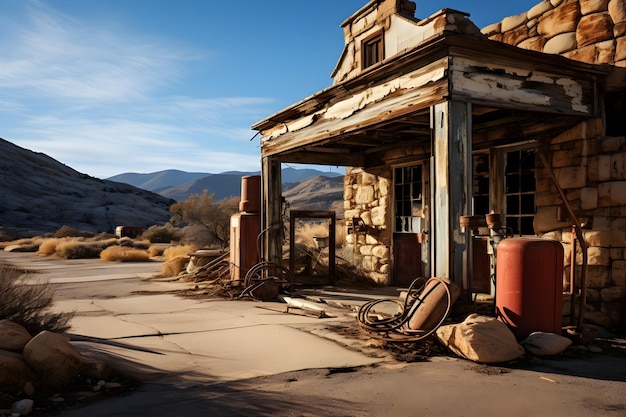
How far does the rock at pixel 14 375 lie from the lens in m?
3.57

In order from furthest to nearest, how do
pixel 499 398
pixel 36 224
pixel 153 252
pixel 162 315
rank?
pixel 36 224 < pixel 153 252 < pixel 162 315 < pixel 499 398

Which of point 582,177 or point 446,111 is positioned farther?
point 582,177

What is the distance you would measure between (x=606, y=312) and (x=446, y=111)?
10.9ft

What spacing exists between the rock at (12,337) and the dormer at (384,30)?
5508 millimetres

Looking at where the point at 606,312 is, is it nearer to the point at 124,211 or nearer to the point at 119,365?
the point at 119,365

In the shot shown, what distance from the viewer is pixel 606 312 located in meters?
6.29

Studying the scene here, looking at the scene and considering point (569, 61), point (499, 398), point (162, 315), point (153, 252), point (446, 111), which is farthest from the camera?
point (153, 252)

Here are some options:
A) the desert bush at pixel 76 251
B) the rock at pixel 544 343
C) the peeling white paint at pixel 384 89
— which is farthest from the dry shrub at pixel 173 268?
the rock at pixel 544 343

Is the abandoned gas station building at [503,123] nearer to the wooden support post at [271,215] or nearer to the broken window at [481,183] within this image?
the broken window at [481,183]

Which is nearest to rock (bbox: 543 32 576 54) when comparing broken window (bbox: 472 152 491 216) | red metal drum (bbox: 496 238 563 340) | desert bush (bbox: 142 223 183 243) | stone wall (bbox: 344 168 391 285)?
broken window (bbox: 472 152 491 216)

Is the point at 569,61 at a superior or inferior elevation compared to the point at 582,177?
superior

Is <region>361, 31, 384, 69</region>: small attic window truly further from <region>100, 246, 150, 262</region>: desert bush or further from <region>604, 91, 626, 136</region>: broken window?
<region>100, 246, 150, 262</region>: desert bush

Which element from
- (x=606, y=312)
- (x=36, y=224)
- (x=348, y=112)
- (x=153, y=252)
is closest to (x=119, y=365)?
(x=348, y=112)

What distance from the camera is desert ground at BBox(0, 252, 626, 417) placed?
11.5ft
